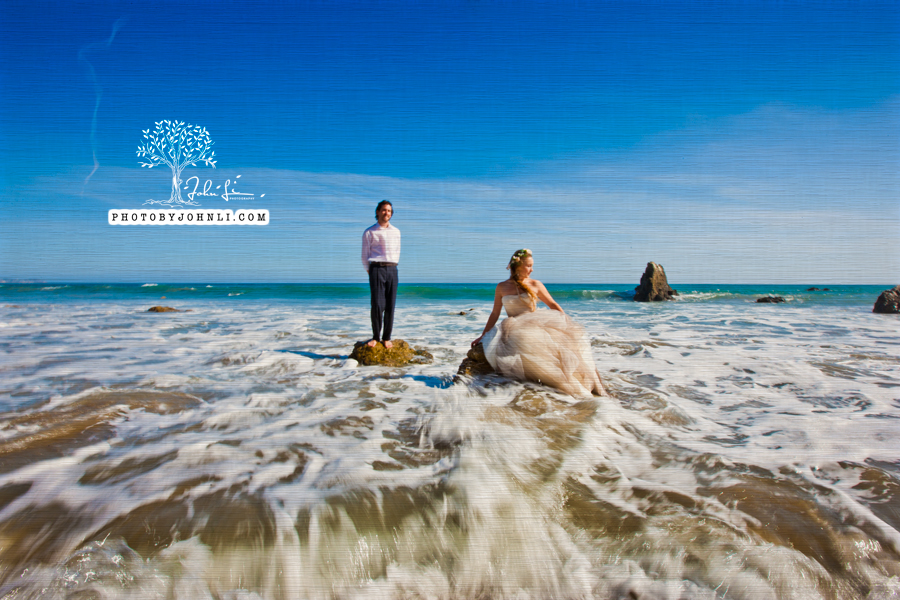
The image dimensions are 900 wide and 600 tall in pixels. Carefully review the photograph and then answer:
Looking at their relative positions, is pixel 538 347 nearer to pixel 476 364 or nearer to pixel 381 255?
pixel 476 364

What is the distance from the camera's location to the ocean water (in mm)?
1699

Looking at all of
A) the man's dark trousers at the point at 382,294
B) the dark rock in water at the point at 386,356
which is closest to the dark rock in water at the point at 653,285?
the dark rock in water at the point at 386,356

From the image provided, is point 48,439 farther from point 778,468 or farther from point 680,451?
point 778,468

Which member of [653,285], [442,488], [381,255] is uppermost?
[381,255]

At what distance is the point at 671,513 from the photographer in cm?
203

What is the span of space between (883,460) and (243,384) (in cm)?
544

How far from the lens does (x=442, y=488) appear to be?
221 centimetres

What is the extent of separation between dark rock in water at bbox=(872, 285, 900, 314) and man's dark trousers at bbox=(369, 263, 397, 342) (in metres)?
16.6

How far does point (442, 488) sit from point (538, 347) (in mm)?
1726

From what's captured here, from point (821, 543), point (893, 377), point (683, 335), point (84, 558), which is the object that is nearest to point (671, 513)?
point (821, 543)

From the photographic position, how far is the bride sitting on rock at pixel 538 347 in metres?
3.53

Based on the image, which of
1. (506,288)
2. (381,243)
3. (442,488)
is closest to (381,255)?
(381,243)

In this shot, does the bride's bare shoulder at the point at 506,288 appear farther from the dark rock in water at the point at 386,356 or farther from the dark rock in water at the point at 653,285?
the dark rock in water at the point at 653,285

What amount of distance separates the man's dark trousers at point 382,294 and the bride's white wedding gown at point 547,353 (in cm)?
185
